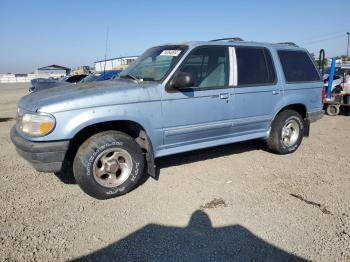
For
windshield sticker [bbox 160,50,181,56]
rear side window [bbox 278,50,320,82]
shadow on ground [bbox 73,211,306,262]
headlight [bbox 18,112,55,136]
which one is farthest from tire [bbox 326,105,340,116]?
headlight [bbox 18,112,55,136]

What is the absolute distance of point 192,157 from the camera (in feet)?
18.2

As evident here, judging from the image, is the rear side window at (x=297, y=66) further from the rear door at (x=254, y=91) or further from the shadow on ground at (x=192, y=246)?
the shadow on ground at (x=192, y=246)

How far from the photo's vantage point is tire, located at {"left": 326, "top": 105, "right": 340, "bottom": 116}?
33.9ft

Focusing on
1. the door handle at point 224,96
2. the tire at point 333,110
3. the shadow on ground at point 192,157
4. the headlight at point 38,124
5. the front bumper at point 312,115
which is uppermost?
the door handle at point 224,96

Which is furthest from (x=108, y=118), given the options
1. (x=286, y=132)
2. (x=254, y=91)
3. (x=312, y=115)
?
(x=312, y=115)

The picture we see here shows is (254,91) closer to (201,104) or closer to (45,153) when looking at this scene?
(201,104)

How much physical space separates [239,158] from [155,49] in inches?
92.6

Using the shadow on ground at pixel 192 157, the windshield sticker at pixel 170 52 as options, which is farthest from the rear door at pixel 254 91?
the windshield sticker at pixel 170 52

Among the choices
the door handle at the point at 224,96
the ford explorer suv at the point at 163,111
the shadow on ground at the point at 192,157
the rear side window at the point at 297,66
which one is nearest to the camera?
the ford explorer suv at the point at 163,111

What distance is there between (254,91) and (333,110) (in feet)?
22.2

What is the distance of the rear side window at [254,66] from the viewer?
488cm

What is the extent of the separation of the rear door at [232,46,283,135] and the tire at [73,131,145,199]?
1.78 m

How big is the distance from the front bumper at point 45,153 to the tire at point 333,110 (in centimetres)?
942

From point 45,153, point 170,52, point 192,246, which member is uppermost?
point 170,52
